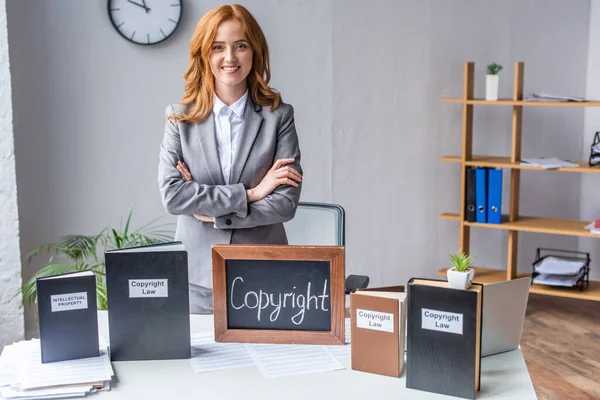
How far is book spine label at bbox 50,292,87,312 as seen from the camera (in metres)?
1.74

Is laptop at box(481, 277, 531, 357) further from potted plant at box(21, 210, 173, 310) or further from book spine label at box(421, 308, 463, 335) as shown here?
potted plant at box(21, 210, 173, 310)

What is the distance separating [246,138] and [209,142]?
0.39 feet

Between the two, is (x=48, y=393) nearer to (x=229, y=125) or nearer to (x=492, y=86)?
(x=229, y=125)

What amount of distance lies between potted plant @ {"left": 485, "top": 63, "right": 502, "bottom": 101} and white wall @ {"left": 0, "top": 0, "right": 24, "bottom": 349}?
2681mm

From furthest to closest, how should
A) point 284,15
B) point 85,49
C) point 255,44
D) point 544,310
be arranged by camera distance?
1. point 544,310
2. point 284,15
3. point 85,49
4. point 255,44

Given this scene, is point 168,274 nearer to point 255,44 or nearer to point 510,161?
point 255,44

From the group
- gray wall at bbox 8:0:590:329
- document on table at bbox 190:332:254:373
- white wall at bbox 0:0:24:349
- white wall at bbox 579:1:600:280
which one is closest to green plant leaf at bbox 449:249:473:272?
document on table at bbox 190:332:254:373

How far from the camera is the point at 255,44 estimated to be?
2.31m

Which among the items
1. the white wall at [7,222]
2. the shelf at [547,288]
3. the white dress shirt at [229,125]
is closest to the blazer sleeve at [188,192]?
the white dress shirt at [229,125]

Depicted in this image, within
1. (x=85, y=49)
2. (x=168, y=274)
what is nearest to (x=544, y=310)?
(x=85, y=49)

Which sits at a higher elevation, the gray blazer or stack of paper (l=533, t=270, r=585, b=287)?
the gray blazer

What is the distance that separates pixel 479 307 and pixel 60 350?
97cm

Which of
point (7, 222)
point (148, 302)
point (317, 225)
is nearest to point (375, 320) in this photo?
point (148, 302)

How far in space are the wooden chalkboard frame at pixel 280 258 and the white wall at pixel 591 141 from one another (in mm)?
3437
